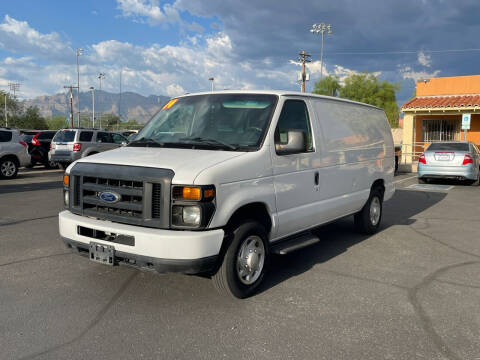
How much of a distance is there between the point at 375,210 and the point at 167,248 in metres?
4.65

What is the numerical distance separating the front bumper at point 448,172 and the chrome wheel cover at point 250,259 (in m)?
11.7

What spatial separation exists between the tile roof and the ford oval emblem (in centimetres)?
2358

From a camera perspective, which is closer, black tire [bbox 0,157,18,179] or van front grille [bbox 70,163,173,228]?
van front grille [bbox 70,163,173,228]

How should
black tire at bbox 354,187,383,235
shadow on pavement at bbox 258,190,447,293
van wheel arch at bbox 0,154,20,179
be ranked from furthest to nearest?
van wheel arch at bbox 0,154,20,179 < black tire at bbox 354,187,383,235 < shadow on pavement at bbox 258,190,447,293

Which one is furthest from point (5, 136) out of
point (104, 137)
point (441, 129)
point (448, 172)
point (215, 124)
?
point (441, 129)

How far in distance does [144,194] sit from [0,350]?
1611 mm

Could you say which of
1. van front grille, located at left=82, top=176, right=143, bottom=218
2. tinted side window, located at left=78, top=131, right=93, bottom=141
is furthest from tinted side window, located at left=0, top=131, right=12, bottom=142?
van front grille, located at left=82, top=176, right=143, bottom=218

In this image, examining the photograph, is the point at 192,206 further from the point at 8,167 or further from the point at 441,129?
the point at 441,129

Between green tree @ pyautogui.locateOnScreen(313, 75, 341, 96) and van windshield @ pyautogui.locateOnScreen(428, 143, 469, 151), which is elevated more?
green tree @ pyautogui.locateOnScreen(313, 75, 341, 96)

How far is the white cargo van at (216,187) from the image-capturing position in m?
3.87

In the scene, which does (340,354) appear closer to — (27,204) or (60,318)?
(60,318)

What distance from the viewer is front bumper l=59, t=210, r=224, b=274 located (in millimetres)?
3793

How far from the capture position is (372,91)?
56.3 m

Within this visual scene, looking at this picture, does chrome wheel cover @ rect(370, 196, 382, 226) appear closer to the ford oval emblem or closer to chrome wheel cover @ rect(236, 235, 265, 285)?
chrome wheel cover @ rect(236, 235, 265, 285)
